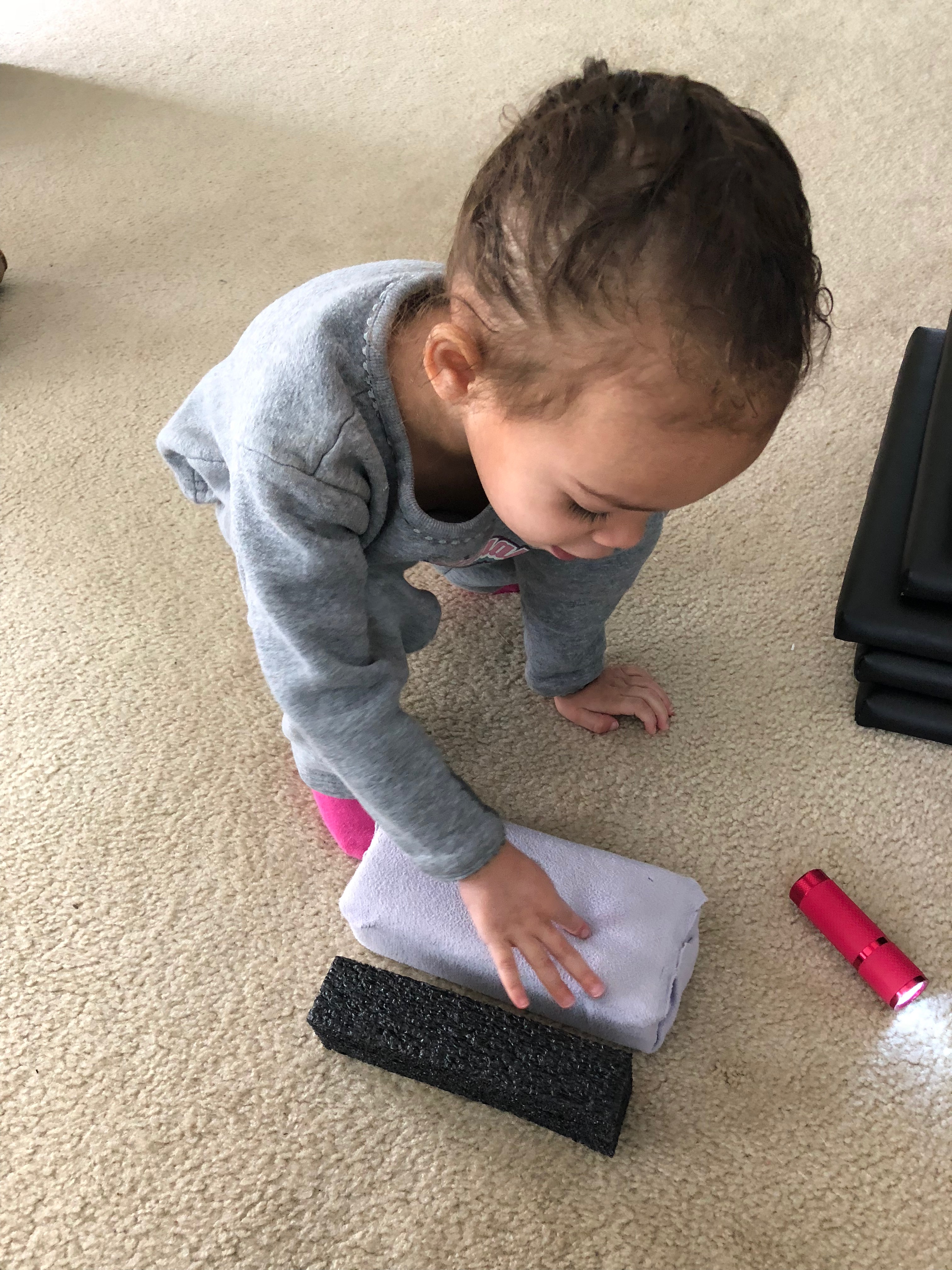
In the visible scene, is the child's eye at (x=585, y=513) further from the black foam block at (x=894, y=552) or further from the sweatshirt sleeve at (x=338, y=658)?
the black foam block at (x=894, y=552)

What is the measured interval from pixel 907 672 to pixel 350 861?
1.62 feet

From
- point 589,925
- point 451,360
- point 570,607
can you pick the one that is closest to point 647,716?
point 570,607

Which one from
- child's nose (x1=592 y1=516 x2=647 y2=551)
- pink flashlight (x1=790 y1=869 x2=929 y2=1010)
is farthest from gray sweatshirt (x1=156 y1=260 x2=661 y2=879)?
pink flashlight (x1=790 y1=869 x2=929 y2=1010)

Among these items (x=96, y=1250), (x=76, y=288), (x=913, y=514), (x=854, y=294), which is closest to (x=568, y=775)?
(x=913, y=514)

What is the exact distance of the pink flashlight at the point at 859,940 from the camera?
2.41 feet

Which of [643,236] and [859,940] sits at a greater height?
[643,236]

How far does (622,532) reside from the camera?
58 cm

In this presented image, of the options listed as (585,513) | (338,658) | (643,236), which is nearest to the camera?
(643,236)

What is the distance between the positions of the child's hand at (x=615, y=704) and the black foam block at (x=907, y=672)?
176mm

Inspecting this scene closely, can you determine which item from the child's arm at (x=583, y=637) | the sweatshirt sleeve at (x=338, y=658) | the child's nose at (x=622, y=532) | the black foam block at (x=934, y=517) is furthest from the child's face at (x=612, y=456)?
the black foam block at (x=934, y=517)

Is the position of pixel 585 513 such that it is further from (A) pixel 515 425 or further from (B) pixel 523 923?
(B) pixel 523 923

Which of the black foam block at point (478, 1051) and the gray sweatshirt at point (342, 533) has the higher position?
the gray sweatshirt at point (342, 533)

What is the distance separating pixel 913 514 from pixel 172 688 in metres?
0.69

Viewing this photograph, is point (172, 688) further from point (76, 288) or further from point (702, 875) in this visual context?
point (76, 288)
